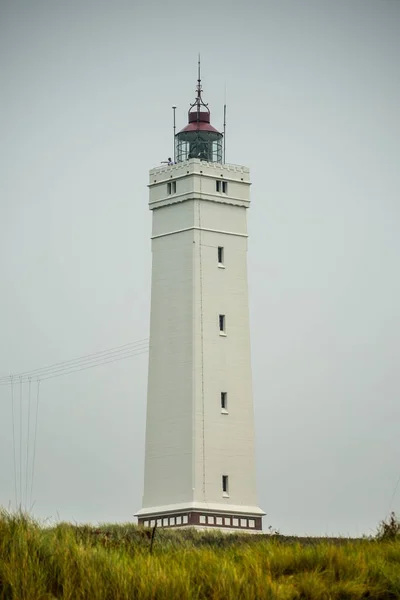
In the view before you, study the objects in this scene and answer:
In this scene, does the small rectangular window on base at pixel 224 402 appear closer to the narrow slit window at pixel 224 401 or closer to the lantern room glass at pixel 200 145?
the narrow slit window at pixel 224 401

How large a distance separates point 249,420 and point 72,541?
2537 cm

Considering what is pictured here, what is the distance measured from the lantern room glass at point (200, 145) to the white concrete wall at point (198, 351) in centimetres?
152

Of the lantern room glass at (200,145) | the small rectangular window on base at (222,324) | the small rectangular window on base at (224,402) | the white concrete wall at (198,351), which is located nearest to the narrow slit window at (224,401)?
the small rectangular window on base at (224,402)

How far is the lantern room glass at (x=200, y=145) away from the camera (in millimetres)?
52469

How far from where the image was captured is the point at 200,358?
48688mm

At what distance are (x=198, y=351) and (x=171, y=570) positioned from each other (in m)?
25.3

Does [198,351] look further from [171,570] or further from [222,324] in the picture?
[171,570]

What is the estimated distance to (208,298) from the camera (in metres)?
49.3

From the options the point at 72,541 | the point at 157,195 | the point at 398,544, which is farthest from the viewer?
the point at 157,195

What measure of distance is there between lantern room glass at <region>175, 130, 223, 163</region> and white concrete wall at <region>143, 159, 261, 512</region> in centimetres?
152

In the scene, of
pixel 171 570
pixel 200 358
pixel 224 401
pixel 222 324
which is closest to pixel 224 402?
pixel 224 401

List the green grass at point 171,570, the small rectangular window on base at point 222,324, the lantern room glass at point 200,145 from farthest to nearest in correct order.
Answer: the lantern room glass at point 200,145 → the small rectangular window on base at point 222,324 → the green grass at point 171,570

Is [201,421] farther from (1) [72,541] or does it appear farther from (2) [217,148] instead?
(1) [72,541]

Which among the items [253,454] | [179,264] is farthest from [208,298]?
[253,454]
